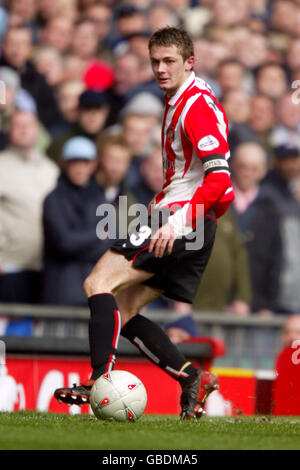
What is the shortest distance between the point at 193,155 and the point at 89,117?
17.2 feet

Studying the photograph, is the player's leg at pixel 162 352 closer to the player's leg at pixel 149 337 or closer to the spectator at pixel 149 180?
the player's leg at pixel 149 337

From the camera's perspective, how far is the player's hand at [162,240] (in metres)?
5.74

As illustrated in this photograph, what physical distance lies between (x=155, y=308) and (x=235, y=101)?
3.25 m

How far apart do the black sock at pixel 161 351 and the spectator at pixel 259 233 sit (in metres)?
5.13

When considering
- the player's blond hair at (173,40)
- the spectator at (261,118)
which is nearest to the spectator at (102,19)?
the spectator at (261,118)

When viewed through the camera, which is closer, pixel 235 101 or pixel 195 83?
pixel 195 83

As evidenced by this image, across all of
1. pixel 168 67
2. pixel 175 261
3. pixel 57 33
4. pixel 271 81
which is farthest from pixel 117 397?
pixel 271 81

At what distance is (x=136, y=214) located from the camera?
10.3 metres

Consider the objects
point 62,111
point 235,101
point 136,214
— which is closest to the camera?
point 136,214

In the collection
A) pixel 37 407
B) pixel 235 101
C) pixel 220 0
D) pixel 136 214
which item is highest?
pixel 220 0

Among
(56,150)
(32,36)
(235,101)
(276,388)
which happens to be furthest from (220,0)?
(276,388)

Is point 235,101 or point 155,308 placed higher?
point 235,101

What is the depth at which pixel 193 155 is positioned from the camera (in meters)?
6.00

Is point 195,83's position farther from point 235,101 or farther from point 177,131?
point 235,101
